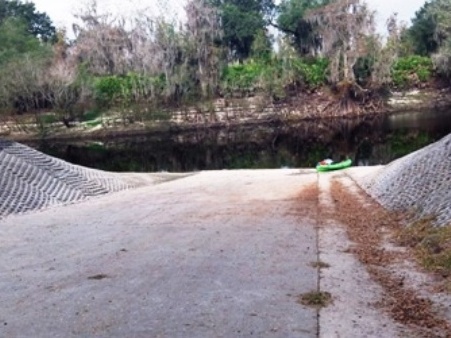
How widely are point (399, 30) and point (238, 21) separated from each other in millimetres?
22720

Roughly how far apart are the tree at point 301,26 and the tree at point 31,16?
42533 millimetres

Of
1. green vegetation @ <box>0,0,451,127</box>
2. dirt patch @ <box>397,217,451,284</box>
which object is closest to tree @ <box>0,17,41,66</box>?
green vegetation @ <box>0,0,451,127</box>

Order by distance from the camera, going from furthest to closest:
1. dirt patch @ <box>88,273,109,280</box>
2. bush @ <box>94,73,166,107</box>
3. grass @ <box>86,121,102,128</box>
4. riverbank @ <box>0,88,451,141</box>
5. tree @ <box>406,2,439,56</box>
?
tree @ <box>406,2,439,56</box>
bush @ <box>94,73,166,107</box>
grass @ <box>86,121,102,128</box>
riverbank @ <box>0,88,451,141</box>
dirt patch @ <box>88,273,109,280</box>

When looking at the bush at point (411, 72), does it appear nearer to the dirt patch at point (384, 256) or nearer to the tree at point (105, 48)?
the tree at point (105, 48)

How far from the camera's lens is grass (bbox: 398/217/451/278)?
11289 mm

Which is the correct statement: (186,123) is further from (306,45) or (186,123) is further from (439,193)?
(439,193)

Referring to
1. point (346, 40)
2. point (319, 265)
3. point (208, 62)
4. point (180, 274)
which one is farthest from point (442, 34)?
point (180, 274)

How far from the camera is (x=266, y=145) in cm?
5303

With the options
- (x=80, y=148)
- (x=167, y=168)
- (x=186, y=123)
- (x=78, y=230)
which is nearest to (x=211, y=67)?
(x=186, y=123)

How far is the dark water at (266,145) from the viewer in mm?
43531

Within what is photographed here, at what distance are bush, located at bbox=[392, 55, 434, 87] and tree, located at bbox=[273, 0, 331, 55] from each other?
36.7ft

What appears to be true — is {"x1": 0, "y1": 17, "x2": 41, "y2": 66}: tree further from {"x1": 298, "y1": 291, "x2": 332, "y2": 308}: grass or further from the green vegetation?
{"x1": 298, "y1": 291, "x2": 332, "y2": 308}: grass

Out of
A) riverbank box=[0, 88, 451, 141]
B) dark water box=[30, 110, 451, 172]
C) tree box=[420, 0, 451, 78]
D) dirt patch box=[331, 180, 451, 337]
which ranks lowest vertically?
dark water box=[30, 110, 451, 172]

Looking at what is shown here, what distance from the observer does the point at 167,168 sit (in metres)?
44.2
